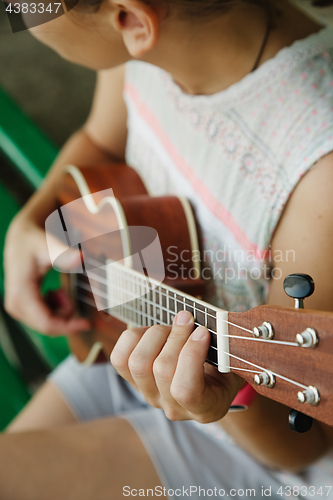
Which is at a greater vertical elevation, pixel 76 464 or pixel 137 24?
pixel 137 24

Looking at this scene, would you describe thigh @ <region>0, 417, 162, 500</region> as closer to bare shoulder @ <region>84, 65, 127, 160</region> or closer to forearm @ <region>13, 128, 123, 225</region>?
forearm @ <region>13, 128, 123, 225</region>

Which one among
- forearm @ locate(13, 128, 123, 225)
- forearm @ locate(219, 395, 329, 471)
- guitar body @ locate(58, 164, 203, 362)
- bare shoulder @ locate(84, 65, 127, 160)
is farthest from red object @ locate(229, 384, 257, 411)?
bare shoulder @ locate(84, 65, 127, 160)

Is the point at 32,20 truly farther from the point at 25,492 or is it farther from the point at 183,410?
the point at 25,492

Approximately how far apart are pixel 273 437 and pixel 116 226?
0.29 meters

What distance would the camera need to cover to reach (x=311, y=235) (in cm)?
38

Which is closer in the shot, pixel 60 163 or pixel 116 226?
pixel 116 226

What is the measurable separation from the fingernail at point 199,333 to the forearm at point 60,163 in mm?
428

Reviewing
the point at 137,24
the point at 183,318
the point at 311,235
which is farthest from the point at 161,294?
the point at 137,24

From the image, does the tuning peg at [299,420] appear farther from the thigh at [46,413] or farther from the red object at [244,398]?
the thigh at [46,413]

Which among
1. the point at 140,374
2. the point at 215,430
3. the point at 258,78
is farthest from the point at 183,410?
the point at 258,78

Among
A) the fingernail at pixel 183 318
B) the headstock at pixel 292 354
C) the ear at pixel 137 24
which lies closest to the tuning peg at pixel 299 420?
the headstock at pixel 292 354

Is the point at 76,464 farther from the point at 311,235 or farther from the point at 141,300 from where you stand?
the point at 311,235

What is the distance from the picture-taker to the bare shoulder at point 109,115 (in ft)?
2.54

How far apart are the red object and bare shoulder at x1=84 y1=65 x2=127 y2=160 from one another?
1.84 ft
